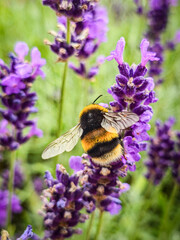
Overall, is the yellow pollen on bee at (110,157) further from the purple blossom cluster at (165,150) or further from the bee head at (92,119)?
the purple blossom cluster at (165,150)

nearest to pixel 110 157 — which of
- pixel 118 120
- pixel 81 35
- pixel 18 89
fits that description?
pixel 118 120

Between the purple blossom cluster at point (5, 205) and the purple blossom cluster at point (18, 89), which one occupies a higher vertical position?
the purple blossom cluster at point (18, 89)

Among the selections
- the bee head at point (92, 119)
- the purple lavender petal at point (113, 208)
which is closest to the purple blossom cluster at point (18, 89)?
the bee head at point (92, 119)

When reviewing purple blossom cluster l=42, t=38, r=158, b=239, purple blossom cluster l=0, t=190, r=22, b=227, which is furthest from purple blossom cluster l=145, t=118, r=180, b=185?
purple blossom cluster l=0, t=190, r=22, b=227

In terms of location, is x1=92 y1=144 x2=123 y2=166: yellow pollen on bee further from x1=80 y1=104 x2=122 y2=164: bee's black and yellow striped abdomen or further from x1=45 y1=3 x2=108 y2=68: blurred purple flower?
x1=45 y1=3 x2=108 y2=68: blurred purple flower

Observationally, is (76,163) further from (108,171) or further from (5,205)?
(5,205)

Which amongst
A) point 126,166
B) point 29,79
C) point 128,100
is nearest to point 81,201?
point 126,166
